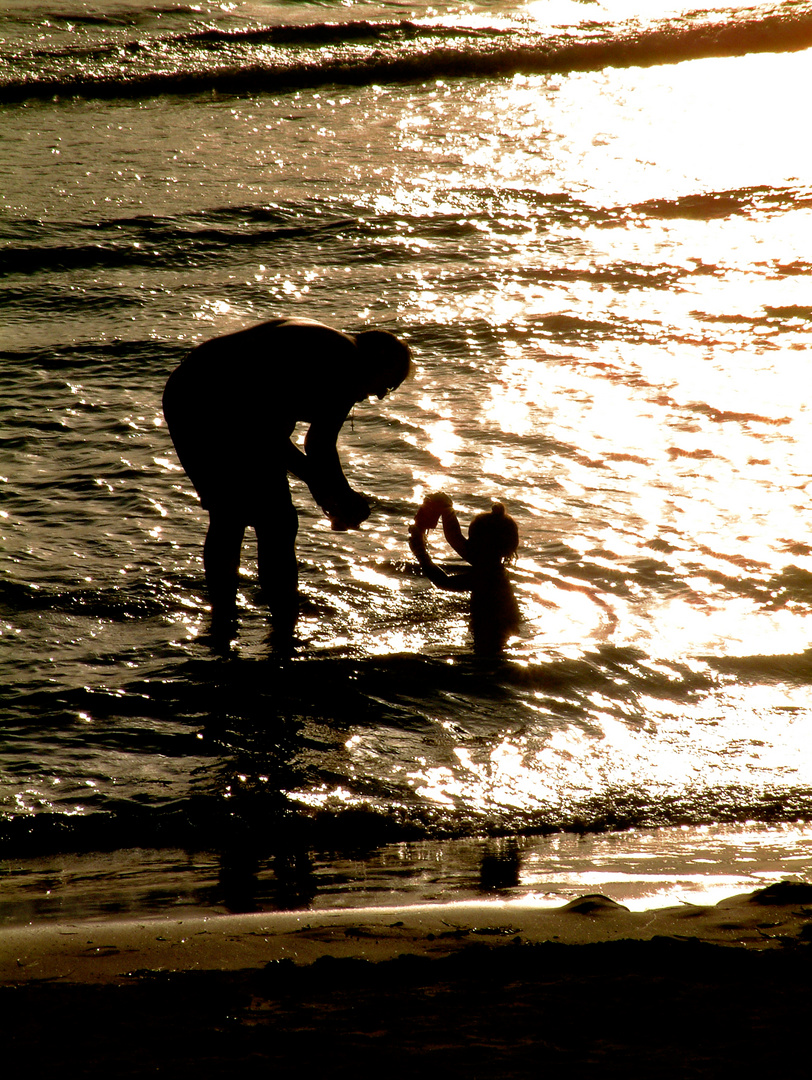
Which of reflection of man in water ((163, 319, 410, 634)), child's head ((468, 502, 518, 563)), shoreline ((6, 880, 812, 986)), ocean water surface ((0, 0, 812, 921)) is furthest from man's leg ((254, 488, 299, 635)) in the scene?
shoreline ((6, 880, 812, 986))

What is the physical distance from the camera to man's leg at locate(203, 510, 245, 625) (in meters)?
4.62

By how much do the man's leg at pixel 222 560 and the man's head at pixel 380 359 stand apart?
78cm

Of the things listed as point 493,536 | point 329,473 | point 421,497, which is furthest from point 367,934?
point 421,497

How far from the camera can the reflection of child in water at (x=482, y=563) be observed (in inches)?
189

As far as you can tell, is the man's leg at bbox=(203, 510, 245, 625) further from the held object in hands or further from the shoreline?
the shoreline

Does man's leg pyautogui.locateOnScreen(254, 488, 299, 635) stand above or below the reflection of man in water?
below

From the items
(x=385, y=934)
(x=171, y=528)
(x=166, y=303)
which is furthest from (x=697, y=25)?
(x=385, y=934)

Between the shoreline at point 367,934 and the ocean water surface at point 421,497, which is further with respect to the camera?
the ocean water surface at point 421,497

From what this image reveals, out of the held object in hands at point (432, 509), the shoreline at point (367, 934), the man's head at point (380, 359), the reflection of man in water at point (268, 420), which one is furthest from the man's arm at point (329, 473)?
the shoreline at point (367, 934)

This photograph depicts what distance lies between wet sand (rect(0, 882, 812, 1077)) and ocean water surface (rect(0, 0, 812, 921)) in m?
0.34

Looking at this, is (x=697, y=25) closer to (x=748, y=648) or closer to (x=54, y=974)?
(x=748, y=648)

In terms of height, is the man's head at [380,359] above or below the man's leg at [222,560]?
above

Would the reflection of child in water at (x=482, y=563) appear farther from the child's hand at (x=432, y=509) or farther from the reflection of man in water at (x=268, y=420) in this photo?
the reflection of man in water at (x=268, y=420)

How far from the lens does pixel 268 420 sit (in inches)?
175
